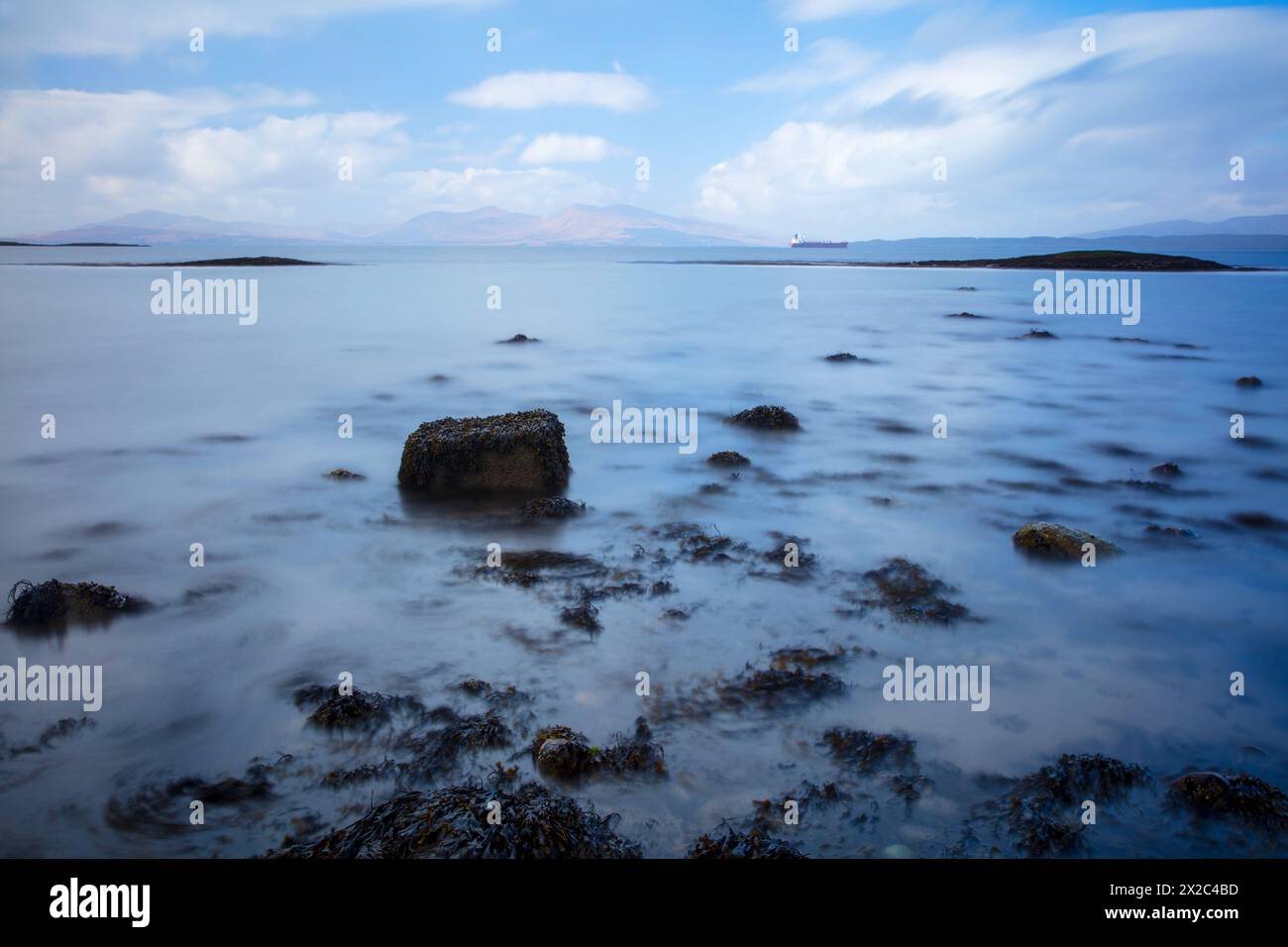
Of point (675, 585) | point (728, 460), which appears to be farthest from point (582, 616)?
point (728, 460)

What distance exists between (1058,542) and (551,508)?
18.5ft

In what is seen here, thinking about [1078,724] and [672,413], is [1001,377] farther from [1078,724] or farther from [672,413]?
[1078,724]

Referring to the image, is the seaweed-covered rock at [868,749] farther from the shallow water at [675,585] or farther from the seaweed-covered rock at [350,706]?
the seaweed-covered rock at [350,706]

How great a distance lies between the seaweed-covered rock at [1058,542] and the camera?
827cm

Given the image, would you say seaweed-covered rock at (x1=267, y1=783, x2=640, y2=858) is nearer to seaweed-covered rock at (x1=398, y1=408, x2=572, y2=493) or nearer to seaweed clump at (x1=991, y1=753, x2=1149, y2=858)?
seaweed clump at (x1=991, y1=753, x2=1149, y2=858)

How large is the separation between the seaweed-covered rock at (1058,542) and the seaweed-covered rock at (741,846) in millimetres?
5457

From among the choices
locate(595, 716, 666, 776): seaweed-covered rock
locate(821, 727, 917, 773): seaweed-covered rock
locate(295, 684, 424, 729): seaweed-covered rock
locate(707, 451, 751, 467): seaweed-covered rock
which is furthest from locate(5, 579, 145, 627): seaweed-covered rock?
locate(707, 451, 751, 467): seaweed-covered rock

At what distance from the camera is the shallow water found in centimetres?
480

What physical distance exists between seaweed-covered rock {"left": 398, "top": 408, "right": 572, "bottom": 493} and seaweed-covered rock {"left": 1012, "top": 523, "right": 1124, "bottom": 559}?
5.70 m

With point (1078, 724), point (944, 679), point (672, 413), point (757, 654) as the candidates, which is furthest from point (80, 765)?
point (672, 413)

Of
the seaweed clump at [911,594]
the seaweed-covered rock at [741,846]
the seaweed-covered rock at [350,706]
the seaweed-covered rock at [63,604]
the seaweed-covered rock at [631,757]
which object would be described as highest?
the seaweed-covered rock at [63,604]

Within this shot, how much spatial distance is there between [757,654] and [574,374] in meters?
15.9

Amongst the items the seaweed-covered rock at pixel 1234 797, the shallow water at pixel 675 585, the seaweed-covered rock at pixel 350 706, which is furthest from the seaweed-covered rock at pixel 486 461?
the seaweed-covered rock at pixel 1234 797

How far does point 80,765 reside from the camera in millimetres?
4910
